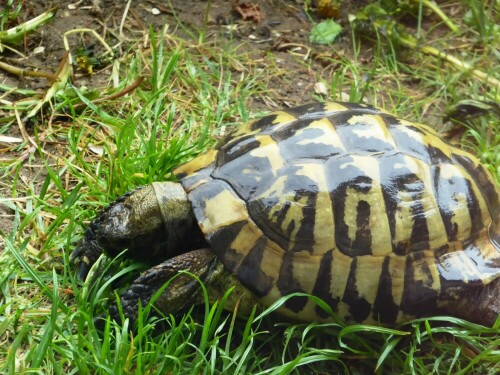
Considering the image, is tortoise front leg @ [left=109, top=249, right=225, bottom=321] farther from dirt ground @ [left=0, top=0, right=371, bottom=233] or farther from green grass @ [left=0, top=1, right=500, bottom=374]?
dirt ground @ [left=0, top=0, right=371, bottom=233]

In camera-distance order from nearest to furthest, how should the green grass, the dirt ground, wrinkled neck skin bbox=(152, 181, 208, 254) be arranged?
the green grass, wrinkled neck skin bbox=(152, 181, 208, 254), the dirt ground

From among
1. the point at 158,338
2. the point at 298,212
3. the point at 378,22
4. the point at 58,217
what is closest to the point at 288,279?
the point at 298,212

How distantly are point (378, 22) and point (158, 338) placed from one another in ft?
10.4

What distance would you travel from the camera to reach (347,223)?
2.71 meters

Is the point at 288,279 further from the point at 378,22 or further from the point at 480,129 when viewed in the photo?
the point at 378,22

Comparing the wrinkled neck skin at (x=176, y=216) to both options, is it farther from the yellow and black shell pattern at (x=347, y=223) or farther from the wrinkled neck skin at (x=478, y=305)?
the wrinkled neck skin at (x=478, y=305)

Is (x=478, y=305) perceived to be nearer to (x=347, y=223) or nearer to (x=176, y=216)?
(x=347, y=223)

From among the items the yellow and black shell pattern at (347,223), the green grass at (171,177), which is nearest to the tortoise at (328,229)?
the yellow and black shell pattern at (347,223)

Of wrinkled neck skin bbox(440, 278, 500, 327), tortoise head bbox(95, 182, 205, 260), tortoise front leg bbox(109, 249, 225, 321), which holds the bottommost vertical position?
wrinkled neck skin bbox(440, 278, 500, 327)

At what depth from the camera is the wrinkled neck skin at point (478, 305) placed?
112 inches

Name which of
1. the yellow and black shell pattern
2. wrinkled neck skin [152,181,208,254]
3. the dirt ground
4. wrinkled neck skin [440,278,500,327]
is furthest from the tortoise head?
the dirt ground

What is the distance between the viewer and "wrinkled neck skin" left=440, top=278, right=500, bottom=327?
2.83m

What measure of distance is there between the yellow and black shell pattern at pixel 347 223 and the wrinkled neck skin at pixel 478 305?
67 millimetres

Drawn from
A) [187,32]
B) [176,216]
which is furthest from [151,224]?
[187,32]
